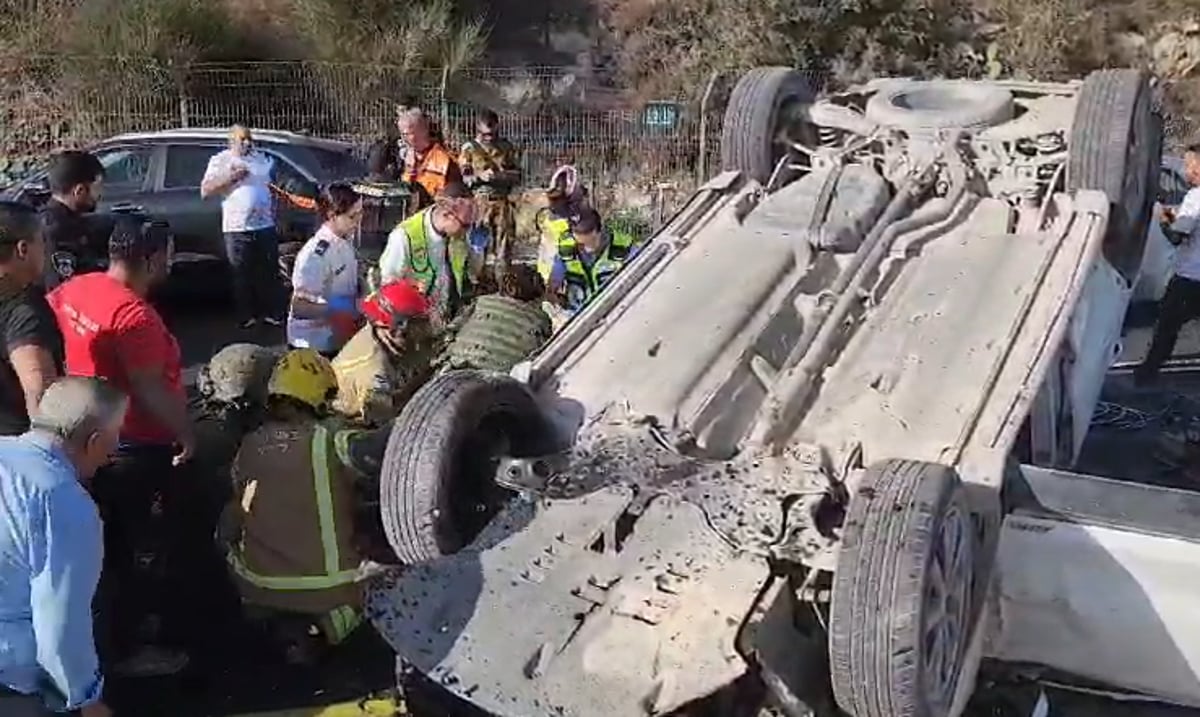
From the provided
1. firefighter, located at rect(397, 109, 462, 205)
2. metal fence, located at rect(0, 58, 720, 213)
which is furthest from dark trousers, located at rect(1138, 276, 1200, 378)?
metal fence, located at rect(0, 58, 720, 213)

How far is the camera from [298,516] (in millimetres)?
5324

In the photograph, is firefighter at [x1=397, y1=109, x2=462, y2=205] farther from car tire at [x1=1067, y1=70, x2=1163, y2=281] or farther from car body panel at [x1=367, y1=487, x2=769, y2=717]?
car body panel at [x1=367, y1=487, x2=769, y2=717]

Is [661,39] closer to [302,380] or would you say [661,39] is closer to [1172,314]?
[1172,314]

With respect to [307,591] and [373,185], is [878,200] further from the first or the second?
[373,185]

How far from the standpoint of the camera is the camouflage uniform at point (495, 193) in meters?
8.05

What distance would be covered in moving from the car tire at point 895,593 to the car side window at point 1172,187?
642 centimetres

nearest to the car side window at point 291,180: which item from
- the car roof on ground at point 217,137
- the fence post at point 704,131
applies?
the car roof on ground at point 217,137

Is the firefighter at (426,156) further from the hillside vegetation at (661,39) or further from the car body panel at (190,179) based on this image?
the hillside vegetation at (661,39)

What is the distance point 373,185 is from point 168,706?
5.01 metres

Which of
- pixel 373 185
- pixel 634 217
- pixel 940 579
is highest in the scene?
pixel 940 579

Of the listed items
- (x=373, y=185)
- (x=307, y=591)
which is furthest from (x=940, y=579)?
(x=373, y=185)

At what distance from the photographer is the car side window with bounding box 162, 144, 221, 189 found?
10.2 meters

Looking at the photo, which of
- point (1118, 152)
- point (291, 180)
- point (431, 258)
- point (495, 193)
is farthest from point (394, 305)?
point (291, 180)

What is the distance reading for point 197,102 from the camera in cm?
1512
